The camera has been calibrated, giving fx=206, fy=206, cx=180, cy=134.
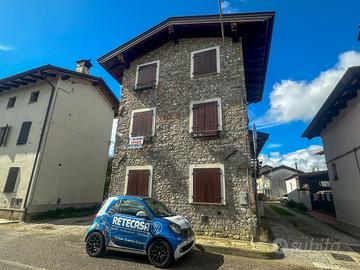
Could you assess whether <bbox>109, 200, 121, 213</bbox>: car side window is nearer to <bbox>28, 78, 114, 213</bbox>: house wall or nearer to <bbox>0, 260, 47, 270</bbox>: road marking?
<bbox>0, 260, 47, 270</bbox>: road marking

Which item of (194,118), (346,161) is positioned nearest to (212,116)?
(194,118)

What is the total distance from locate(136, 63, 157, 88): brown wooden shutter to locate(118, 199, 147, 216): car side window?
7.48 meters

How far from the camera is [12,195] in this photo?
12984 millimetres

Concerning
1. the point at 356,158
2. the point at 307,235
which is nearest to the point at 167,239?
the point at 307,235

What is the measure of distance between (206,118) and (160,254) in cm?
639

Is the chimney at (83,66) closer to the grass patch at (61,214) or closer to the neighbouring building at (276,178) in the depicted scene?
the grass patch at (61,214)

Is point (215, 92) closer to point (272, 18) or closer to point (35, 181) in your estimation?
point (272, 18)

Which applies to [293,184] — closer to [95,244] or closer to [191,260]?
[191,260]

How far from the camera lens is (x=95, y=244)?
19.9 ft

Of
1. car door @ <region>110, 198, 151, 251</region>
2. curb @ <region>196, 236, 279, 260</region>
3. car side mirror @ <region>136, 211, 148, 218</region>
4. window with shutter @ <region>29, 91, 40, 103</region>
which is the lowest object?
curb @ <region>196, 236, 279, 260</region>

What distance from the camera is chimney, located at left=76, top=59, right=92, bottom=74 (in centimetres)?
1795

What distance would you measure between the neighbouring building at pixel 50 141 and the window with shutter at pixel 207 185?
406 inches

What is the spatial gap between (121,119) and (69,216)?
7550 mm

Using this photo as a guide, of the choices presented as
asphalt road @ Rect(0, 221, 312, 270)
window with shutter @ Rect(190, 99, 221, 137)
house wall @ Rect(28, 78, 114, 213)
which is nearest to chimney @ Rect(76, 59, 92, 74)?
house wall @ Rect(28, 78, 114, 213)
